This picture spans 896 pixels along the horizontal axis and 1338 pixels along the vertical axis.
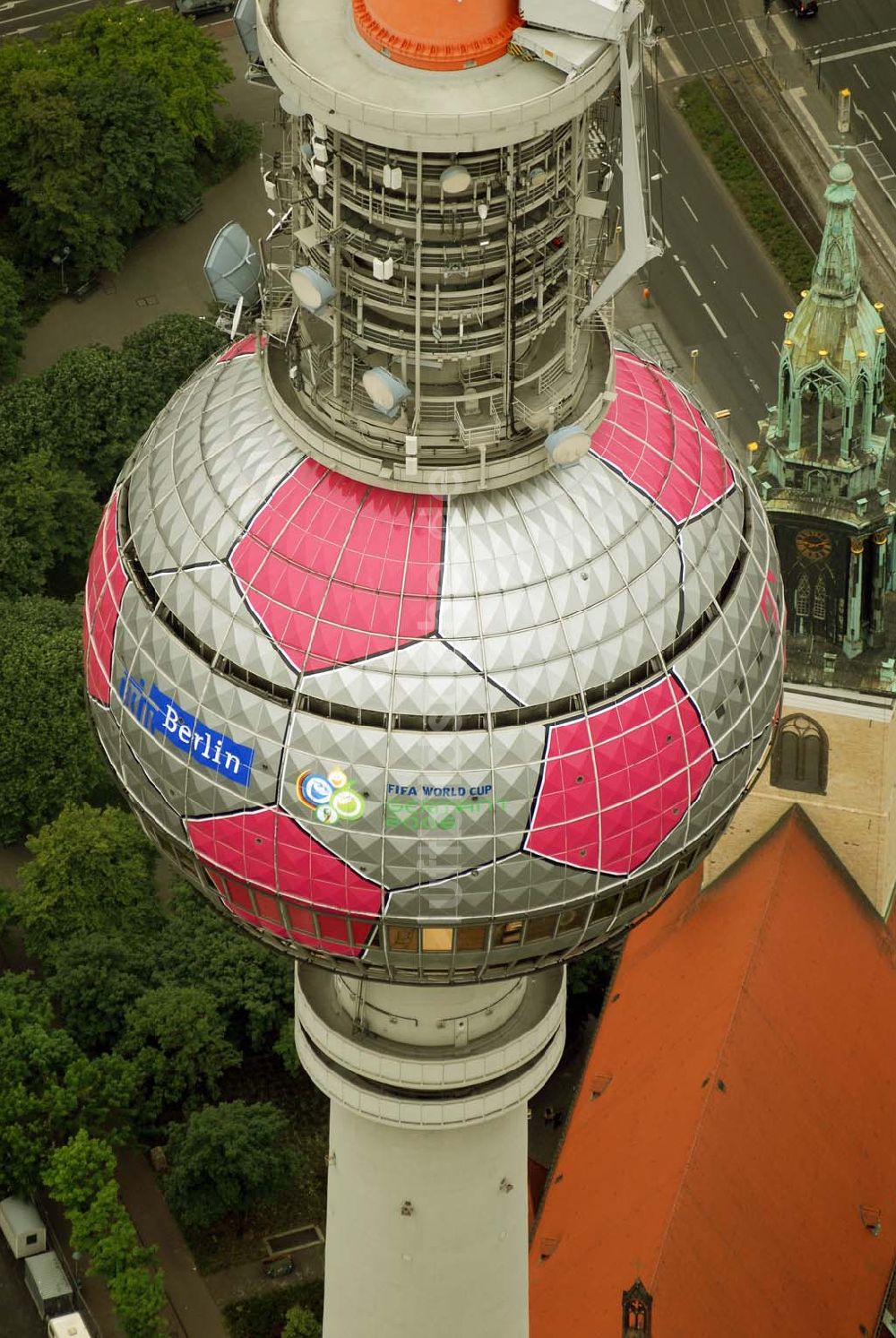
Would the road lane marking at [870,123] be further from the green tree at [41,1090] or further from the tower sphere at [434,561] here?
the tower sphere at [434,561]

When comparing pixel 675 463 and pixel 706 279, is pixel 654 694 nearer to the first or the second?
pixel 675 463

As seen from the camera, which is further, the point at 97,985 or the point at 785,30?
the point at 785,30

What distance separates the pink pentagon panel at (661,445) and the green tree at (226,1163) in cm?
5342

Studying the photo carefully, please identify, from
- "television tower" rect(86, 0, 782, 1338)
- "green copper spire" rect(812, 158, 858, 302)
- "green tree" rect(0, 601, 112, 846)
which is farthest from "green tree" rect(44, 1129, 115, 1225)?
"television tower" rect(86, 0, 782, 1338)

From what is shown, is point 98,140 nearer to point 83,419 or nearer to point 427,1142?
point 83,419

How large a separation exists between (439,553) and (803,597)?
41.3 m

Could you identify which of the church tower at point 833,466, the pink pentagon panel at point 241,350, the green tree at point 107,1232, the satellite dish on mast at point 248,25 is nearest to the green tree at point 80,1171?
the green tree at point 107,1232

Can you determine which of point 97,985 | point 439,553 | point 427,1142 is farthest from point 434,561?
point 97,985

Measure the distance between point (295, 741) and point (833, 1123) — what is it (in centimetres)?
4503

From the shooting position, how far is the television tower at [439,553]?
52781 millimetres

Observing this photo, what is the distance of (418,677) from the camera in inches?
2169

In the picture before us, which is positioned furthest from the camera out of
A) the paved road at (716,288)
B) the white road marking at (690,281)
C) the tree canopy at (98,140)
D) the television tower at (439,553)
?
the white road marking at (690,281)

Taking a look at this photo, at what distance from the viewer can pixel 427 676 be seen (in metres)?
55.1

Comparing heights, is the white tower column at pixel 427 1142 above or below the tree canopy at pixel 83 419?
below
